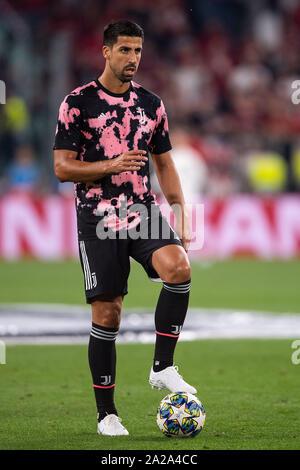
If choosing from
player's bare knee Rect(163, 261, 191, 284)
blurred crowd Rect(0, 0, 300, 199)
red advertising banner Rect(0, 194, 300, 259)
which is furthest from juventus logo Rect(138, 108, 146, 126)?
red advertising banner Rect(0, 194, 300, 259)

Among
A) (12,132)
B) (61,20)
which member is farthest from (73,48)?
(12,132)

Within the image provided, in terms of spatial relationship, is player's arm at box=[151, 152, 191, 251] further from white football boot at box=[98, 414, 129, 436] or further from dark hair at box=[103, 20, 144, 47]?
Answer: white football boot at box=[98, 414, 129, 436]

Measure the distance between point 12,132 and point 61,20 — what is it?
3527 millimetres

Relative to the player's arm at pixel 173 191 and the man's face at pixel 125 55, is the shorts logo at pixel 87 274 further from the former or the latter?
the man's face at pixel 125 55

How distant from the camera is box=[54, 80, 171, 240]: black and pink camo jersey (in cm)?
521

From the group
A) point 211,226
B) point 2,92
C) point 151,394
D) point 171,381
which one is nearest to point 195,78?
point 2,92

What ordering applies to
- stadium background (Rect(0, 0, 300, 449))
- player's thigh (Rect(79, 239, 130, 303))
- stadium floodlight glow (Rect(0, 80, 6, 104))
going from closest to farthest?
player's thigh (Rect(79, 239, 130, 303)) → stadium background (Rect(0, 0, 300, 449)) → stadium floodlight glow (Rect(0, 80, 6, 104))

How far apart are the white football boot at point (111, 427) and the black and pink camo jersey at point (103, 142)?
968 millimetres

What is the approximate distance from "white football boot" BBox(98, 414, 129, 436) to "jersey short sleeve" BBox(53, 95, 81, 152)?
1.43m

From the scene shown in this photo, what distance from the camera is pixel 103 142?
5250 mm

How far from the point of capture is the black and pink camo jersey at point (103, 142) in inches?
205

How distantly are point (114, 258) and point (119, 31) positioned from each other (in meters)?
1.21

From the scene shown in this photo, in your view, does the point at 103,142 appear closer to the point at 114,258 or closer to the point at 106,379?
the point at 114,258

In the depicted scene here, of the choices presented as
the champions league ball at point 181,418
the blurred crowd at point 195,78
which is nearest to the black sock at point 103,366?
the champions league ball at point 181,418
